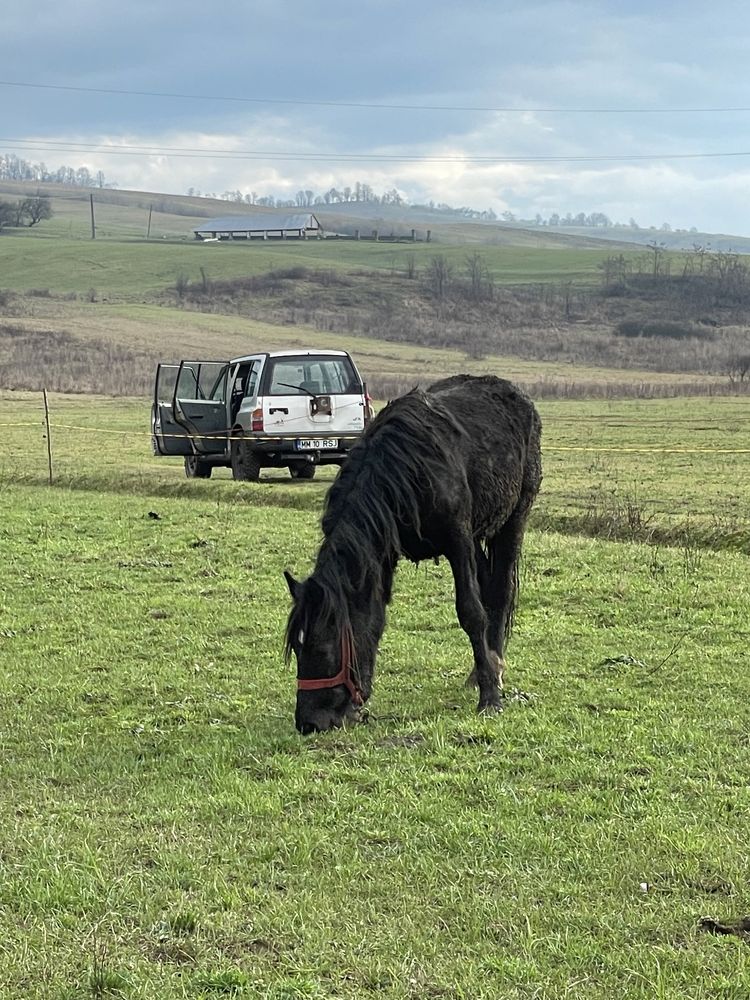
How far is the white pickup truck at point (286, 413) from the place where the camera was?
18.6 metres

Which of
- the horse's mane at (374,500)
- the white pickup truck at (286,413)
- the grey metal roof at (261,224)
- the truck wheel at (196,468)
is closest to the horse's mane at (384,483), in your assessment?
the horse's mane at (374,500)

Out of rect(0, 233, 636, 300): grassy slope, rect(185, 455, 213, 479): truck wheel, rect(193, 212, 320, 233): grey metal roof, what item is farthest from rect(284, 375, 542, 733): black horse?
Result: rect(193, 212, 320, 233): grey metal roof

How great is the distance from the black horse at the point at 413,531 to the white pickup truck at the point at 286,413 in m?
10.4

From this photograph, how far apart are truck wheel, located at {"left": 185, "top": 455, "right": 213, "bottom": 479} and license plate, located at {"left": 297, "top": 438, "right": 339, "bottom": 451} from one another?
251 centimetres

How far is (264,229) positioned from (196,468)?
116739 millimetres

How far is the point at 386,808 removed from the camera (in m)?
5.09

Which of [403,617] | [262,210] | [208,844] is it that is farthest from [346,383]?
[262,210]

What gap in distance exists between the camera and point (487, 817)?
16.2ft

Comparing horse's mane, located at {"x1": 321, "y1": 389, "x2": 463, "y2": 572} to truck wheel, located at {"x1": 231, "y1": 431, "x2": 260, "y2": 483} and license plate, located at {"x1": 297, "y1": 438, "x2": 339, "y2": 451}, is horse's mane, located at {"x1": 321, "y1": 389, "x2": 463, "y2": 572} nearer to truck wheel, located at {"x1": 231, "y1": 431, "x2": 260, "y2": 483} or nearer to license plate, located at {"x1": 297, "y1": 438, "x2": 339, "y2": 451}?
license plate, located at {"x1": 297, "y1": 438, "x2": 339, "y2": 451}

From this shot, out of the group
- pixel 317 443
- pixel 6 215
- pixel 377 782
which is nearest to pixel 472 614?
pixel 377 782

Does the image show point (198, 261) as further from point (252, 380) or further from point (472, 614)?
point (472, 614)

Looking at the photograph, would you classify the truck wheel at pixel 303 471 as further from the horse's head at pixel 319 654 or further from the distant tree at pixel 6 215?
the distant tree at pixel 6 215

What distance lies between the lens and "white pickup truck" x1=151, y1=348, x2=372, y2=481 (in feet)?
61.0

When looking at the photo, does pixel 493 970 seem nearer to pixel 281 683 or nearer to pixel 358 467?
pixel 358 467
